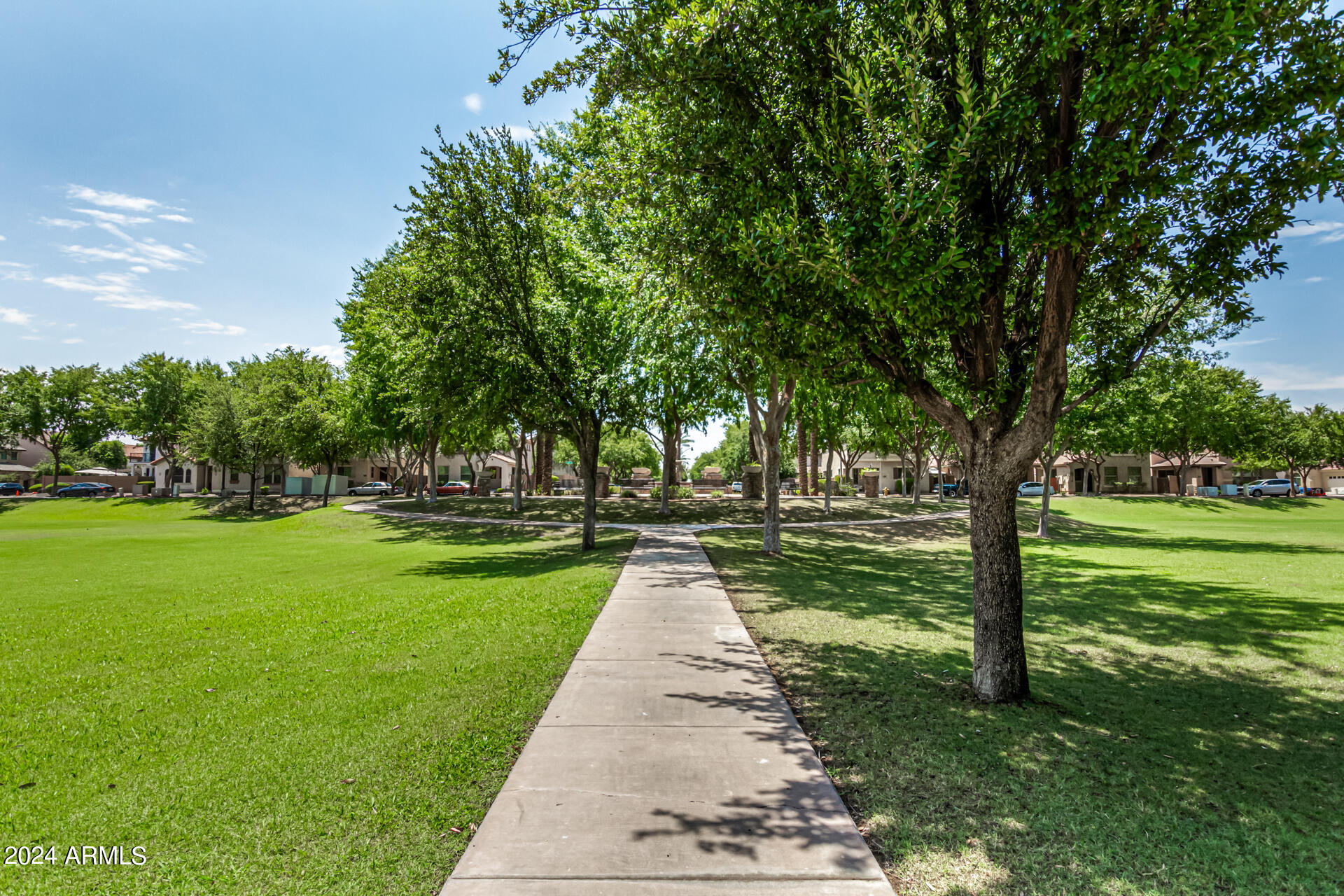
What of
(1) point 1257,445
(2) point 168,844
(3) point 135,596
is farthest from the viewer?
(1) point 1257,445

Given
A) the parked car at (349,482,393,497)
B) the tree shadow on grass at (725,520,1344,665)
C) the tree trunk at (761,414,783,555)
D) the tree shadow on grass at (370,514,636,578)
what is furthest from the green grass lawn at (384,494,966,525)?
the parked car at (349,482,393,497)

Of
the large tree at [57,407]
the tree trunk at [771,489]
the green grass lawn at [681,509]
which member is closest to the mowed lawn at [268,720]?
the tree trunk at [771,489]

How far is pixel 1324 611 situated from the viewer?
9883 millimetres

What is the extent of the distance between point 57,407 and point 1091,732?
71.2 m

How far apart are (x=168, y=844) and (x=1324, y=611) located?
1472cm

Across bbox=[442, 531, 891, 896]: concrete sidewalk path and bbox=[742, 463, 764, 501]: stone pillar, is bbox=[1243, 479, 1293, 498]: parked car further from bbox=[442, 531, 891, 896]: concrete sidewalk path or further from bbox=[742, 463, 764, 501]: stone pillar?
bbox=[442, 531, 891, 896]: concrete sidewalk path

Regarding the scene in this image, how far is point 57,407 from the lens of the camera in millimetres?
50938

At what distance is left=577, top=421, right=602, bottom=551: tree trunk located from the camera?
1914cm

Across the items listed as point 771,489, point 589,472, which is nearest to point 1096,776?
point 771,489

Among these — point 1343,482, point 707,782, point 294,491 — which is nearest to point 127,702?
point 707,782

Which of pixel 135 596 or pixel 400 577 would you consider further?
pixel 400 577

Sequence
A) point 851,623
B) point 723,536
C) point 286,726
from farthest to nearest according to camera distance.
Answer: point 723,536, point 851,623, point 286,726

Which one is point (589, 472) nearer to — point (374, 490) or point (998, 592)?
point (998, 592)

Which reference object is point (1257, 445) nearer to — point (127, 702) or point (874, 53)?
point (874, 53)
